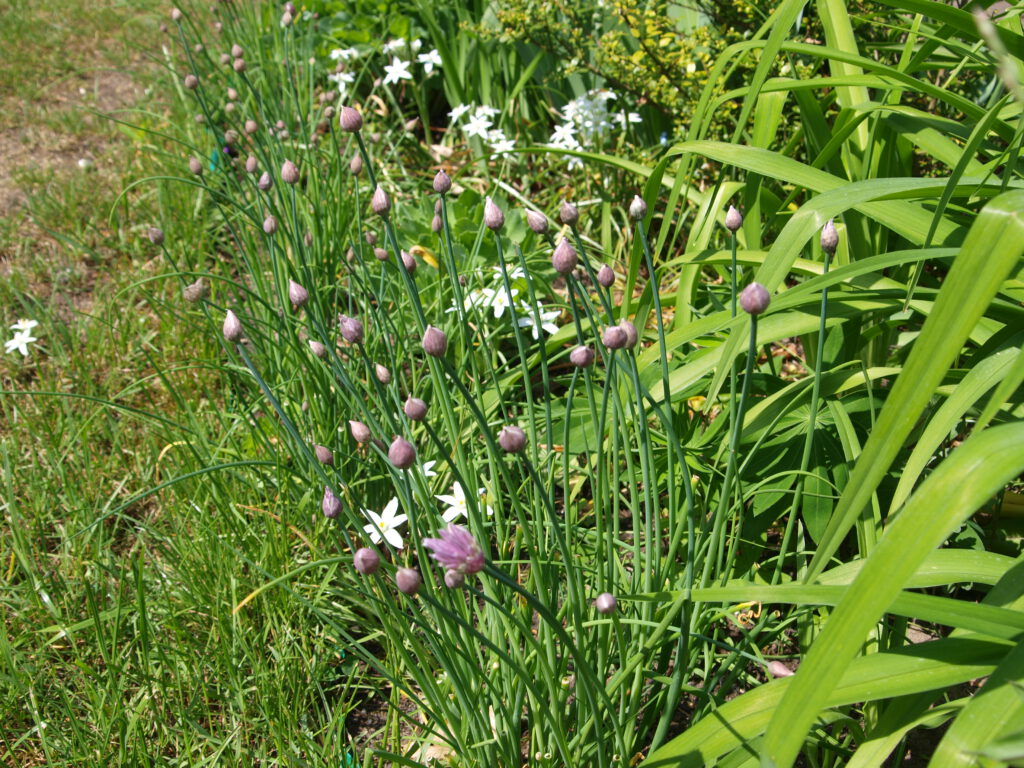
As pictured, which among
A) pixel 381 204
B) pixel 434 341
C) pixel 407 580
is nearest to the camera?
pixel 407 580

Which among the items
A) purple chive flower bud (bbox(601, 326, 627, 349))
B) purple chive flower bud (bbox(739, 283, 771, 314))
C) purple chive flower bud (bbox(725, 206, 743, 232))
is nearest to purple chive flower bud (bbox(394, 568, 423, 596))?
purple chive flower bud (bbox(601, 326, 627, 349))

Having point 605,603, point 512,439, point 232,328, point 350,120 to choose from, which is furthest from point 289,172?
point 605,603

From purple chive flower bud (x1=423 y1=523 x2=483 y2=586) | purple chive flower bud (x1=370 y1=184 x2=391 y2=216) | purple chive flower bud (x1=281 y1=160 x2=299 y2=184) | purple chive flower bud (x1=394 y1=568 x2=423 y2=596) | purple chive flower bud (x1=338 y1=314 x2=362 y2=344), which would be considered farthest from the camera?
purple chive flower bud (x1=281 y1=160 x2=299 y2=184)

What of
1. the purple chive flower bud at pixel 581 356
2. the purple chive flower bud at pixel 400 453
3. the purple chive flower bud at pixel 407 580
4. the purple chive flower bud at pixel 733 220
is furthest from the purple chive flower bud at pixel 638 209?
the purple chive flower bud at pixel 407 580

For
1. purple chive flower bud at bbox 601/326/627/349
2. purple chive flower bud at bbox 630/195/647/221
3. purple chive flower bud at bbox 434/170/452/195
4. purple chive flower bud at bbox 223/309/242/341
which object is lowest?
purple chive flower bud at bbox 223/309/242/341

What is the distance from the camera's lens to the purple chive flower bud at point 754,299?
1.00 m

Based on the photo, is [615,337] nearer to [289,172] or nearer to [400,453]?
[400,453]

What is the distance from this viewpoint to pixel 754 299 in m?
1.00

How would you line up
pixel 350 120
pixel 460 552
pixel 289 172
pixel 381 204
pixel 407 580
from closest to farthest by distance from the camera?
pixel 460 552 → pixel 407 580 → pixel 381 204 → pixel 350 120 → pixel 289 172

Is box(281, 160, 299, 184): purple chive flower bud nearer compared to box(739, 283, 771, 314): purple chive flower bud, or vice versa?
box(739, 283, 771, 314): purple chive flower bud

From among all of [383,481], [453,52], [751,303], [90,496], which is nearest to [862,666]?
[751,303]

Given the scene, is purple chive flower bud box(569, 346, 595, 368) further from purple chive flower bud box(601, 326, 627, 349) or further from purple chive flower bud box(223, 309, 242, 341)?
purple chive flower bud box(223, 309, 242, 341)

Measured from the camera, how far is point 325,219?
2480 millimetres

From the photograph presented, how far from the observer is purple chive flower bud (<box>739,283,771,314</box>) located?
1.00 metres
